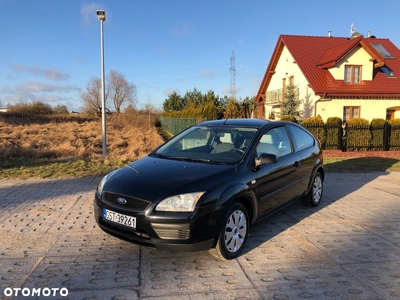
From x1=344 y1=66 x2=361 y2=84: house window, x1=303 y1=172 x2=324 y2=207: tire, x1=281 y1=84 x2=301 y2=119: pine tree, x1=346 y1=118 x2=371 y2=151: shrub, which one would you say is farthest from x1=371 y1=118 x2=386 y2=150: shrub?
x1=303 y1=172 x2=324 y2=207: tire

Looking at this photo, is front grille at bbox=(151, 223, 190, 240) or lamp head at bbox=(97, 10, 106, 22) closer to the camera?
front grille at bbox=(151, 223, 190, 240)

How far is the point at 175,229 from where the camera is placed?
333 centimetres

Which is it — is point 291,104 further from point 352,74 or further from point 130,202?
point 130,202

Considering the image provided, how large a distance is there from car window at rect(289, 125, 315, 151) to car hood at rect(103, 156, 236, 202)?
204 cm

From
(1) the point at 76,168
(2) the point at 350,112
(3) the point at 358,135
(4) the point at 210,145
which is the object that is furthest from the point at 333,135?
(4) the point at 210,145

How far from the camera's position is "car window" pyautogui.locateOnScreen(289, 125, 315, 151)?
220 inches

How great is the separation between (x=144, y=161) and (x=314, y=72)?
20.9 meters

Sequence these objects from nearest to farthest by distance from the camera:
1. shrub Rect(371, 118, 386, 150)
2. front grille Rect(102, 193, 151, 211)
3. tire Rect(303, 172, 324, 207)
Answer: front grille Rect(102, 193, 151, 211) < tire Rect(303, 172, 324, 207) < shrub Rect(371, 118, 386, 150)

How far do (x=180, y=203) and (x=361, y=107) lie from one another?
22005 mm

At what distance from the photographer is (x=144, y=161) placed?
4.57m

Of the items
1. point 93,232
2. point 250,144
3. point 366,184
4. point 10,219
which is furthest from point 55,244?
point 366,184

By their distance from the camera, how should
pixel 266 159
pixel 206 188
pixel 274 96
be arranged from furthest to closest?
pixel 274 96 → pixel 266 159 → pixel 206 188

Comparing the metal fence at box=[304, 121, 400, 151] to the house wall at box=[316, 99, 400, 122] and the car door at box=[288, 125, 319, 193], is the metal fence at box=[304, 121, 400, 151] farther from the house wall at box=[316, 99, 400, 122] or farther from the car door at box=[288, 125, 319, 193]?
the car door at box=[288, 125, 319, 193]

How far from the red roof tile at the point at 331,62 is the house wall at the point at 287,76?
0.76 metres
